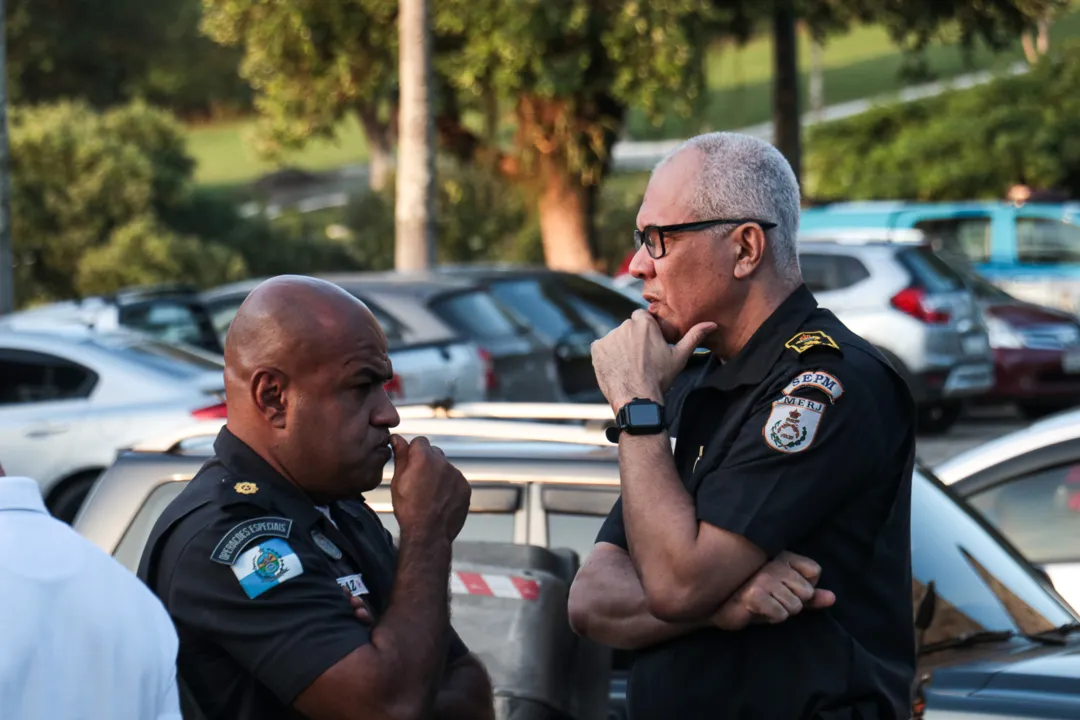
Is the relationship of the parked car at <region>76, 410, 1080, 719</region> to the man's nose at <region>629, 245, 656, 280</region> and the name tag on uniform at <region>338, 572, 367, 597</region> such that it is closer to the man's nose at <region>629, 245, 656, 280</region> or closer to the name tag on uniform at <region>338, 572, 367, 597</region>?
the man's nose at <region>629, 245, 656, 280</region>

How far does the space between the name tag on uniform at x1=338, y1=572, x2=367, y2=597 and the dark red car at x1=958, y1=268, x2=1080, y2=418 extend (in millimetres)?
14457

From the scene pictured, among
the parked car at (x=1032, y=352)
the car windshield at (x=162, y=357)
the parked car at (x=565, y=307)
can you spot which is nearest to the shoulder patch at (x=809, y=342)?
the car windshield at (x=162, y=357)

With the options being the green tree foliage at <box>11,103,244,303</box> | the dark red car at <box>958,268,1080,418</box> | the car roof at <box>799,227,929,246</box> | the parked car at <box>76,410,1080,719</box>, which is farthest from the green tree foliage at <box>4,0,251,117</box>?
the parked car at <box>76,410,1080,719</box>

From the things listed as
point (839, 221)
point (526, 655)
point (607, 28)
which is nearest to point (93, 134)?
point (607, 28)

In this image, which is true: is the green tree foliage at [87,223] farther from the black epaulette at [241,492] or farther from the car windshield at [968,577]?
the black epaulette at [241,492]

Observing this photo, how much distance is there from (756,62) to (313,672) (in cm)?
8259

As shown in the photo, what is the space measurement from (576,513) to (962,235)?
16448 mm

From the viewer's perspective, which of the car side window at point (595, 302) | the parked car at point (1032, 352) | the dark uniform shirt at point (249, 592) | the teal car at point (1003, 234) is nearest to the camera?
the dark uniform shirt at point (249, 592)

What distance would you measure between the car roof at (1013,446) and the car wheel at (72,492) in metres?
6.34

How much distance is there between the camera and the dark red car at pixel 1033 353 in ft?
52.7

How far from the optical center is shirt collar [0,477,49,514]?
1.89 meters

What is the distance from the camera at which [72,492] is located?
1055 cm

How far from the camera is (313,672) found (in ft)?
7.62

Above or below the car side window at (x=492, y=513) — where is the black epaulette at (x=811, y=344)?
above
